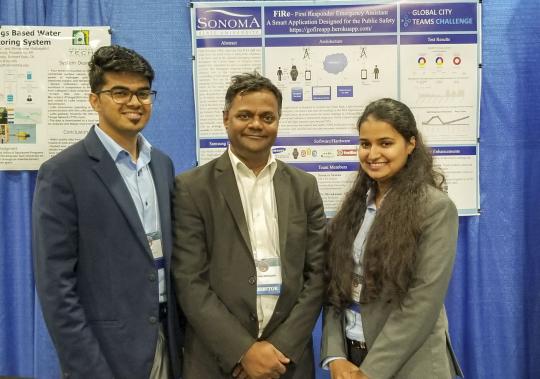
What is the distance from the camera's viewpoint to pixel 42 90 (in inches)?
110

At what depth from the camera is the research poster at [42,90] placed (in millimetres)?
2770

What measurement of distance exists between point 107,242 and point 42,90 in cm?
161

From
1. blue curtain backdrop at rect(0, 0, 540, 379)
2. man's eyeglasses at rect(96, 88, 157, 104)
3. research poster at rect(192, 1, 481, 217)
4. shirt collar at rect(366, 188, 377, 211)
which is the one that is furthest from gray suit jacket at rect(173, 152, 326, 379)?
blue curtain backdrop at rect(0, 0, 540, 379)

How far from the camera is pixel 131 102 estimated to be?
5.52 ft

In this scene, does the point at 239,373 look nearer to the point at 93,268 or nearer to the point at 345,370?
the point at 345,370

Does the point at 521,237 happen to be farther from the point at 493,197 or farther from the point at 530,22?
the point at 530,22

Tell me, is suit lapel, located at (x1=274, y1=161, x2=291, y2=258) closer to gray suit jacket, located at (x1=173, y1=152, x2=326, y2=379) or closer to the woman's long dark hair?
gray suit jacket, located at (x1=173, y1=152, x2=326, y2=379)

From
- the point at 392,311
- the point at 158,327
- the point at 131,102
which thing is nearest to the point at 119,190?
the point at 131,102

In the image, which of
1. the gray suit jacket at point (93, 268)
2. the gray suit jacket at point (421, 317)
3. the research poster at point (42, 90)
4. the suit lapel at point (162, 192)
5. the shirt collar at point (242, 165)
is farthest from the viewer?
the research poster at point (42, 90)

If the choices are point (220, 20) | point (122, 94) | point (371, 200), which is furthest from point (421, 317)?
point (220, 20)

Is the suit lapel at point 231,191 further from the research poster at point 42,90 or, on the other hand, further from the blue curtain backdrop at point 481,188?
the research poster at point 42,90

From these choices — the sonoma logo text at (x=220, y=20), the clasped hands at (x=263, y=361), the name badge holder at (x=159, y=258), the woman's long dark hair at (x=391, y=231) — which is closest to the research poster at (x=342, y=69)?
the sonoma logo text at (x=220, y=20)

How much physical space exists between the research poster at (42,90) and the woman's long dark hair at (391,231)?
1.77m

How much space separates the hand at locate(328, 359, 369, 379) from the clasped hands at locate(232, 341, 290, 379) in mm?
184
